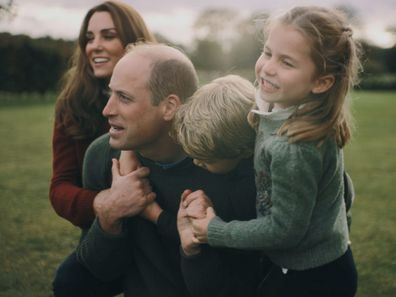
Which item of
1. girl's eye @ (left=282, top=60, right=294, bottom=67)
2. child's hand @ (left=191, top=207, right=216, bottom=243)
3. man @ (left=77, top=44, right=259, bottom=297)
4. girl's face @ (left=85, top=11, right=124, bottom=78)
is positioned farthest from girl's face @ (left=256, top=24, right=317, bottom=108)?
girl's face @ (left=85, top=11, right=124, bottom=78)

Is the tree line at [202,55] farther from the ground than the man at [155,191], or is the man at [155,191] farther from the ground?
the man at [155,191]

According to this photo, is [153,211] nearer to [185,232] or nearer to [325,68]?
[185,232]

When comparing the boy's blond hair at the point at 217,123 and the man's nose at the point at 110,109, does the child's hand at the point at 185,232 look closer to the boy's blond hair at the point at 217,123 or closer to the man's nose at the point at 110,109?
the boy's blond hair at the point at 217,123

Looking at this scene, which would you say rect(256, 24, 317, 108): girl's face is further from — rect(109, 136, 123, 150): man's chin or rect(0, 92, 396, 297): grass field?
rect(0, 92, 396, 297): grass field

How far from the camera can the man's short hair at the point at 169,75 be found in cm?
305

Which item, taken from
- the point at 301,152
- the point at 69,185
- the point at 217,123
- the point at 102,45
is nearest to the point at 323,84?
the point at 301,152

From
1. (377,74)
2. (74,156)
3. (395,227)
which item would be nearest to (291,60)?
(74,156)

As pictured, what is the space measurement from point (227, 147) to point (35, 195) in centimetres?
717

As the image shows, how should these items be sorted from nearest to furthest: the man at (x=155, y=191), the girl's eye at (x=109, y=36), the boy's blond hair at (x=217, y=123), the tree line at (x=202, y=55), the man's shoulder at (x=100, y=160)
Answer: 1. the boy's blond hair at (x=217, y=123)
2. the man at (x=155, y=191)
3. the man's shoulder at (x=100, y=160)
4. the girl's eye at (x=109, y=36)
5. the tree line at (x=202, y=55)

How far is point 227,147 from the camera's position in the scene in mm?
2771

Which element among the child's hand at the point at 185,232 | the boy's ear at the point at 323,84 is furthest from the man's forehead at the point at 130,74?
the boy's ear at the point at 323,84

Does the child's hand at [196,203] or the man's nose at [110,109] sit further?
the man's nose at [110,109]

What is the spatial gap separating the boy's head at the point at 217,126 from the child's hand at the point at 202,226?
249 millimetres

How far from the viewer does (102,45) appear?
4.61 m
